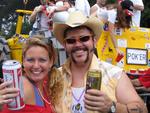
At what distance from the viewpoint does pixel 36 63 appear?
9.59 ft

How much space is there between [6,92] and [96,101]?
1.84ft

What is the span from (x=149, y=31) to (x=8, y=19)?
20552 mm

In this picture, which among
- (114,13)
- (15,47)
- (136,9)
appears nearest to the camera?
(114,13)

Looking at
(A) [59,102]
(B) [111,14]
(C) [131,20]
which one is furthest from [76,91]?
(C) [131,20]

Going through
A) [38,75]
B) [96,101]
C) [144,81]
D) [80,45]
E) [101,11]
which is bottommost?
[144,81]

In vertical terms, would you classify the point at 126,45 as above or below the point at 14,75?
below

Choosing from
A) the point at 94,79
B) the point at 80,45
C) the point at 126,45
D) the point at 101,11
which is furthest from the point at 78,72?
the point at 126,45

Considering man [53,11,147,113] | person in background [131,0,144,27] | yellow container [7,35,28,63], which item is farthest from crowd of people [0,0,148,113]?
yellow container [7,35,28,63]

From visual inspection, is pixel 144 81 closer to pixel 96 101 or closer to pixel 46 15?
pixel 96 101

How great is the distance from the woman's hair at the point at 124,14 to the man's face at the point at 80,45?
397cm

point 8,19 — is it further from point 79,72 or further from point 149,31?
point 79,72

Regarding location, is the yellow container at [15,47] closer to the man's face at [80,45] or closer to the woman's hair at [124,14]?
the woman's hair at [124,14]

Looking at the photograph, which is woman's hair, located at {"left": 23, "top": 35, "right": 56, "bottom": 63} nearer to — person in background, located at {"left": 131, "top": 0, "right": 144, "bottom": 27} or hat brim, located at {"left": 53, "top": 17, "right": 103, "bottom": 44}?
hat brim, located at {"left": 53, "top": 17, "right": 103, "bottom": 44}

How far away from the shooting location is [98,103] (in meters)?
2.55
